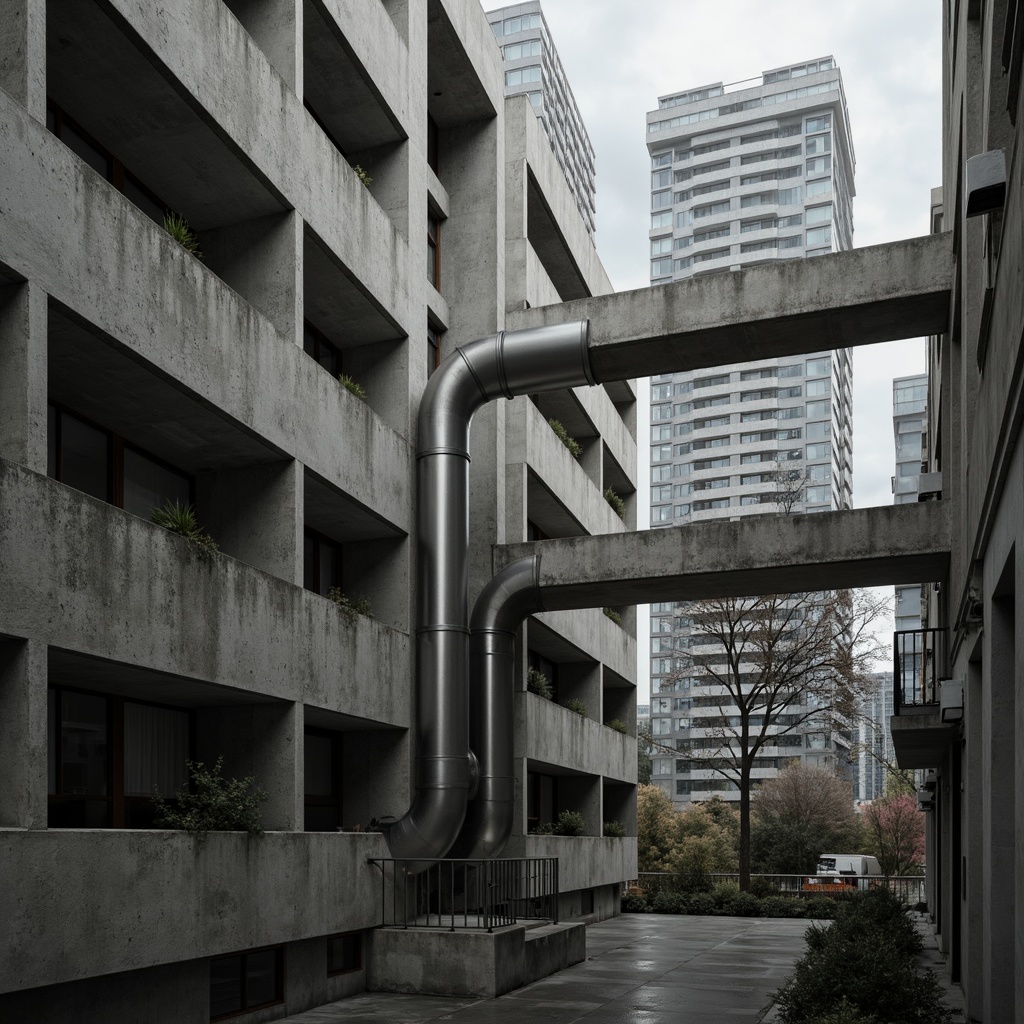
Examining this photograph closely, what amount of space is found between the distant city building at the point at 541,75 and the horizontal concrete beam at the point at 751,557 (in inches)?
4804

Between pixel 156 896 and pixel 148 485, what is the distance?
5.46 metres

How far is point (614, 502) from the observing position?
3541 centimetres

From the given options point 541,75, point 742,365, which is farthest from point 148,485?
point 742,365

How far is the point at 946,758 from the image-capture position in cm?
2309

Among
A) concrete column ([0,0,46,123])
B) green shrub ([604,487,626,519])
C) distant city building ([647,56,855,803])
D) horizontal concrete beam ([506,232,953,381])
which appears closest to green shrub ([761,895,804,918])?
green shrub ([604,487,626,519])

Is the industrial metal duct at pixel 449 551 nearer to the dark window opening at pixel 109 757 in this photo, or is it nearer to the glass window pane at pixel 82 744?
the dark window opening at pixel 109 757

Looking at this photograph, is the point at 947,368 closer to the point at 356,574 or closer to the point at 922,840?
the point at 356,574

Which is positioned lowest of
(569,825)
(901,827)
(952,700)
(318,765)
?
(901,827)

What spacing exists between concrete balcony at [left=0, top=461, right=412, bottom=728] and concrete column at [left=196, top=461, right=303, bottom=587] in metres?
0.49

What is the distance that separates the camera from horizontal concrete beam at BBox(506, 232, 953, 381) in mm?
17812

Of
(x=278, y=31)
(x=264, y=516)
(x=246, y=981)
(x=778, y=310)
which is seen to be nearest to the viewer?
(x=246, y=981)

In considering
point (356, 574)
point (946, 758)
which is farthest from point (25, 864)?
point (946, 758)

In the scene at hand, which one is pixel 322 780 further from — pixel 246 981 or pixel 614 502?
pixel 614 502

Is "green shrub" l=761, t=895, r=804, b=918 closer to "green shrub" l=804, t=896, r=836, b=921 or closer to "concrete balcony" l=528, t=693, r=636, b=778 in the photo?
"green shrub" l=804, t=896, r=836, b=921
